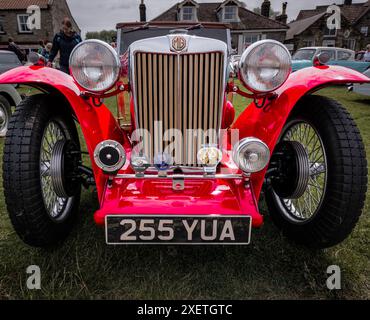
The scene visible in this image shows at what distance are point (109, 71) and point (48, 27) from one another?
989 inches

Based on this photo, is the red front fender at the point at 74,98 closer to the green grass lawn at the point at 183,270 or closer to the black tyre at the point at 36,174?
the black tyre at the point at 36,174

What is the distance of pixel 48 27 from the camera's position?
22531 mm

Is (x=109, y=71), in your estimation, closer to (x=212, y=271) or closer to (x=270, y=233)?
(x=212, y=271)

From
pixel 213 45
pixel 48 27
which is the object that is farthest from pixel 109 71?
pixel 48 27

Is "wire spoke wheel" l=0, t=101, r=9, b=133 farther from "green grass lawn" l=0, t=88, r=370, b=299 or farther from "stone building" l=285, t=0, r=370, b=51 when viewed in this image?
"stone building" l=285, t=0, r=370, b=51

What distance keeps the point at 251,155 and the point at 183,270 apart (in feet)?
2.64

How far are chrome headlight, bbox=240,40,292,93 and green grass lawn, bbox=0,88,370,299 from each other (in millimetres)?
1072

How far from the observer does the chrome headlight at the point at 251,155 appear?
1.59m

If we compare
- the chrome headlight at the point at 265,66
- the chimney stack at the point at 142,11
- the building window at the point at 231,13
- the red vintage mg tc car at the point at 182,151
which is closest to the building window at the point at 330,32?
the building window at the point at 231,13

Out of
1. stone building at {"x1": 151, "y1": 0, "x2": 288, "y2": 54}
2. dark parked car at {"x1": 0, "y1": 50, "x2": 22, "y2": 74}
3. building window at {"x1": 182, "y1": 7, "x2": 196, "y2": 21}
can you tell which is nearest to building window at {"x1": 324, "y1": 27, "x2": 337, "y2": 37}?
stone building at {"x1": 151, "y1": 0, "x2": 288, "y2": 54}

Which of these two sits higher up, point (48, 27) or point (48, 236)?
point (48, 27)

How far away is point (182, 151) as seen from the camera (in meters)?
1.95

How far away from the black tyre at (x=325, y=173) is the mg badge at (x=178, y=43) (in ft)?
2.95
